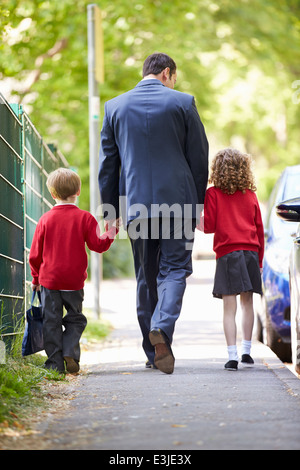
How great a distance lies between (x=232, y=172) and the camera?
19.8 feet

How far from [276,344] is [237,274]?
1.75 meters

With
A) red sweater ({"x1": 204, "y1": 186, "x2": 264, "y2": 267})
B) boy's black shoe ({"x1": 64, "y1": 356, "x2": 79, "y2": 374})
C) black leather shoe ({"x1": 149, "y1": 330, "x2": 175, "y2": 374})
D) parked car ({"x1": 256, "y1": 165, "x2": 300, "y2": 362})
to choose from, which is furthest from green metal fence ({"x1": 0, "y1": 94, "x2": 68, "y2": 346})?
parked car ({"x1": 256, "y1": 165, "x2": 300, "y2": 362})

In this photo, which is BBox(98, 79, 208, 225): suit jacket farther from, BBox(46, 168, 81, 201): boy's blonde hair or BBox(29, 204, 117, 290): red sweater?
BBox(46, 168, 81, 201): boy's blonde hair

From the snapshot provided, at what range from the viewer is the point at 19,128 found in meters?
6.68

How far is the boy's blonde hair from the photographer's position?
19.6 ft

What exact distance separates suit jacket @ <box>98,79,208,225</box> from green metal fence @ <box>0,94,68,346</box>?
852 mm

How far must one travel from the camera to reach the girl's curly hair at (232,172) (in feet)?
19.8

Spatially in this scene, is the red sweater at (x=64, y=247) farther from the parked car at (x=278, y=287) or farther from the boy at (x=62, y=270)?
the parked car at (x=278, y=287)

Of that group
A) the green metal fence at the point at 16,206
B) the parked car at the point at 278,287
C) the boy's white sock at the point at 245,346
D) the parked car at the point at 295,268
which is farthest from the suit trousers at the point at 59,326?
the parked car at the point at 278,287

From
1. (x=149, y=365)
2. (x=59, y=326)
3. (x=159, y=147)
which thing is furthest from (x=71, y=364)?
(x=159, y=147)

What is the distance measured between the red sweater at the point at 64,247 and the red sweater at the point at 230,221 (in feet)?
2.35

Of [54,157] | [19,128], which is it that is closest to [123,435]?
[19,128]

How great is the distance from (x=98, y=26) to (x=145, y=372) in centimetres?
646

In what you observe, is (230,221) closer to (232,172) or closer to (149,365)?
(232,172)
